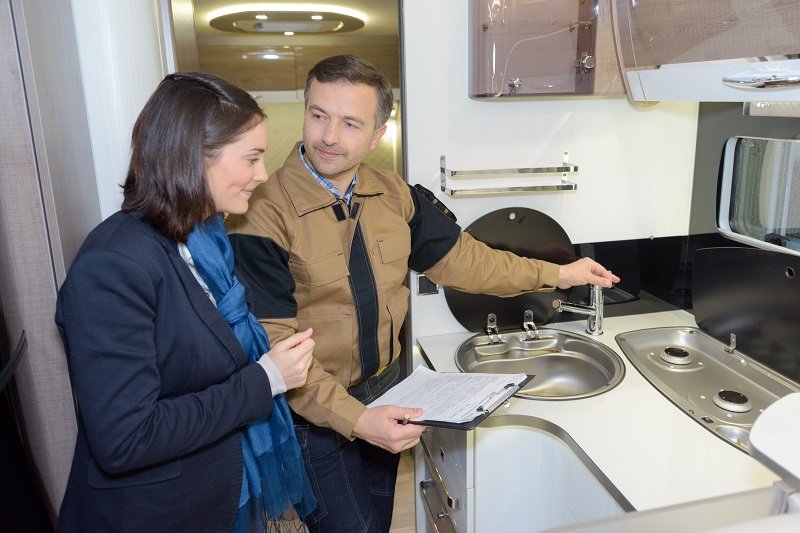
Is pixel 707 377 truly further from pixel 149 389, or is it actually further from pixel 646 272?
pixel 149 389

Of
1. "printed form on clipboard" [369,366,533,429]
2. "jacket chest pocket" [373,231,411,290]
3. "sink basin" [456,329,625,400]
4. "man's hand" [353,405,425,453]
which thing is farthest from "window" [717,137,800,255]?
"man's hand" [353,405,425,453]

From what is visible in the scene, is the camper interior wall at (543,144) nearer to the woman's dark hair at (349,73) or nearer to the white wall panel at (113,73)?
the woman's dark hair at (349,73)

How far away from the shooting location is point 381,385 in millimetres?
1593

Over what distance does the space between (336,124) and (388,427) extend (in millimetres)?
673

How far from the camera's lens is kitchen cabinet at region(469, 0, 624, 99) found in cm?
160

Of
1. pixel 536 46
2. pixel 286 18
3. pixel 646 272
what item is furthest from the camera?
pixel 286 18

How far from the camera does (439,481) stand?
5.86ft

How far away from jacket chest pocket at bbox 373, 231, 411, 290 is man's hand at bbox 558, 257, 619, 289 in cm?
48

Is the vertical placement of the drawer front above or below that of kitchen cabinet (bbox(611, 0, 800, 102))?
below

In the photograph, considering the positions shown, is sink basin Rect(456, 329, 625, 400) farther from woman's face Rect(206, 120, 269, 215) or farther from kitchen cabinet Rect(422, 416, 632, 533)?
woman's face Rect(206, 120, 269, 215)

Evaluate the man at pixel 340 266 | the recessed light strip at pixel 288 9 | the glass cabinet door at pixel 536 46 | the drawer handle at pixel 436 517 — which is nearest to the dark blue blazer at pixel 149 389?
the man at pixel 340 266

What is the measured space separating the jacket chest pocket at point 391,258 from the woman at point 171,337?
1.15 ft

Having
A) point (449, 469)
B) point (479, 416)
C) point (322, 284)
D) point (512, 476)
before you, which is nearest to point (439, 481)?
point (449, 469)

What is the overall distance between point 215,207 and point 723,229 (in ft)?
4.51
